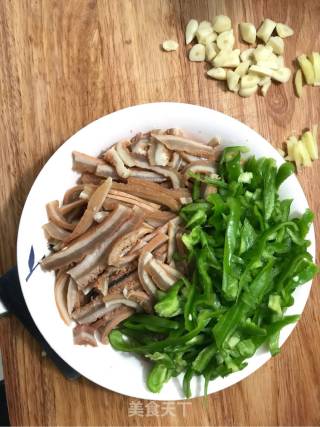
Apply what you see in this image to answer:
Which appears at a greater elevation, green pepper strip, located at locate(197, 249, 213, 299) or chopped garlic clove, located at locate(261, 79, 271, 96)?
chopped garlic clove, located at locate(261, 79, 271, 96)

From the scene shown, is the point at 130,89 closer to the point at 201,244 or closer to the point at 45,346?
the point at 201,244

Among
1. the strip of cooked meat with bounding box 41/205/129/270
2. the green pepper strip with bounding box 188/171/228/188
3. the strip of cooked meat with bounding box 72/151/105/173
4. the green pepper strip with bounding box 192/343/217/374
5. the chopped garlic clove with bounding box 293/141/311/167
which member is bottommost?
the green pepper strip with bounding box 192/343/217/374

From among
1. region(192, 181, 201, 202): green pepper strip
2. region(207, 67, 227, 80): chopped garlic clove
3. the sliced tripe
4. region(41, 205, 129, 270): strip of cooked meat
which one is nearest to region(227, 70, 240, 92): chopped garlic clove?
region(207, 67, 227, 80): chopped garlic clove

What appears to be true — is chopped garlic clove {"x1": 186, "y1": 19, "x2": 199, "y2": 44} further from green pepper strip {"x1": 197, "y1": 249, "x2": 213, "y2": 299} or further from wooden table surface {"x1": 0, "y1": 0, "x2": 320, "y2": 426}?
green pepper strip {"x1": 197, "y1": 249, "x2": 213, "y2": 299}

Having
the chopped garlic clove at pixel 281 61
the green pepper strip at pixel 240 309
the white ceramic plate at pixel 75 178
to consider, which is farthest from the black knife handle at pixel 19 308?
the chopped garlic clove at pixel 281 61

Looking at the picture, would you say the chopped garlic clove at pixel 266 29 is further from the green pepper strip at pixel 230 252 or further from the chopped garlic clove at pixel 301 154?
the green pepper strip at pixel 230 252

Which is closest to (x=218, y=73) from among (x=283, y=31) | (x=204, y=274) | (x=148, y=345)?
(x=283, y=31)

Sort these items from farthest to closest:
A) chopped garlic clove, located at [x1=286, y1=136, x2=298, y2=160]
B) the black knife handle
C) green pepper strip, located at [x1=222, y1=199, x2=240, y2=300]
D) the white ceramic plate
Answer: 1. chopped garlic clove, located at [x1=286, y1=136, x2=298, y2=160]
2. the black knife handle
3. the white ceramic plate
4. green pepper strip, located at [x1=222, y1=199, x2=240, y2=300]
